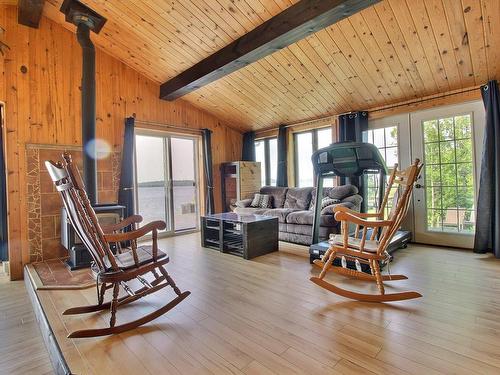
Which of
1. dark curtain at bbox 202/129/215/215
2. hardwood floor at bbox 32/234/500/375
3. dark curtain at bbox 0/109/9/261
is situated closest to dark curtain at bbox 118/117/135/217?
dark curtain at bbox 0/109/9/261

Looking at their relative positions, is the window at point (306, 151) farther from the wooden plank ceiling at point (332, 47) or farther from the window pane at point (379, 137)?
the window pane at point (379, 137)

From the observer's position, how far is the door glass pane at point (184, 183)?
5.55 m

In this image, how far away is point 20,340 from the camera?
201 centimetres

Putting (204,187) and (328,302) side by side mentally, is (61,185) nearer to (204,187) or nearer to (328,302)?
(328,302)

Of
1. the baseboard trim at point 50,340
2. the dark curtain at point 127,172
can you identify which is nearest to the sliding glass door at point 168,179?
the dark curtain at point 127,172

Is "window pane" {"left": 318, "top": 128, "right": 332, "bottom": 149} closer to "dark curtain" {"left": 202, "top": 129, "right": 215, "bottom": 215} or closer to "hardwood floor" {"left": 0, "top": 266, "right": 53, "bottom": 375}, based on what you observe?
"dark curtain" {"left": 202, "top": 129, "right": 215, "bottom": 215}

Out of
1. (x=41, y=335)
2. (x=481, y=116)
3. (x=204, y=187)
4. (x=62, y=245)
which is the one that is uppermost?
(x=481, y=116)

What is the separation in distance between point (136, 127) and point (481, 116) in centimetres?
529

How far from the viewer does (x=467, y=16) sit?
2.74m

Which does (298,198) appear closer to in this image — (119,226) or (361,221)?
(361,221)

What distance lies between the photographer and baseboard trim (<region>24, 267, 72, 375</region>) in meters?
1.60

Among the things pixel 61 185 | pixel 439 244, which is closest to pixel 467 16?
pixel 439 244

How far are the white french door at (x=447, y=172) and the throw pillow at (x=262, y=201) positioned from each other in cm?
255

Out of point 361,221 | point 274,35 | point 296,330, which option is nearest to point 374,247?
point 361,221
